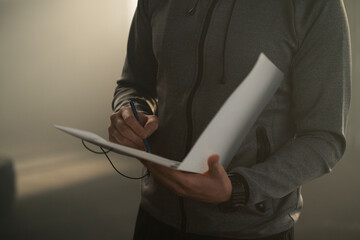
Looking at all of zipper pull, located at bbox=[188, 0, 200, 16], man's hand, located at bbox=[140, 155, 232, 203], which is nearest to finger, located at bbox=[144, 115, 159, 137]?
man's hand, located at bbox=[140, 155, 232, 203]

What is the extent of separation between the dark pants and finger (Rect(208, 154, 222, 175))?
0.25 meters

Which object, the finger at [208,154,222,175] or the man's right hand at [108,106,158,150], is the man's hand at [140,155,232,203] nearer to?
the finger at [208,154,222,175]

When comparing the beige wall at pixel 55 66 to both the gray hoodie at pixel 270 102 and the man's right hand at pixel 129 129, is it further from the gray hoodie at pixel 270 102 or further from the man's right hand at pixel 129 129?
the man's right hand at pixel 129 129

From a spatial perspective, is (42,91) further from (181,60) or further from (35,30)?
(181,60)

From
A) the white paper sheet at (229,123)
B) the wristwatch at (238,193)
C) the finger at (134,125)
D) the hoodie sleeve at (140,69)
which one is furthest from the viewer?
the hoodie sleeve at (140,69)

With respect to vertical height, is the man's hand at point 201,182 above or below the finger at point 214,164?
below

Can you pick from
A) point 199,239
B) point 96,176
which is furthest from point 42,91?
point 199,239

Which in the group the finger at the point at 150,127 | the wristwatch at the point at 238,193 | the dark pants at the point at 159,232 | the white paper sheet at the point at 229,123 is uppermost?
the white paper sheet at the point at 229,123

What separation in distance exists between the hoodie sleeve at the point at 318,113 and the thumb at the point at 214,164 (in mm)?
89

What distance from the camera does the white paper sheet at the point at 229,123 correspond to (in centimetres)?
48

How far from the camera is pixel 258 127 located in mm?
714

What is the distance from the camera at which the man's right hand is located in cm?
72

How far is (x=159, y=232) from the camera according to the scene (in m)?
0.81

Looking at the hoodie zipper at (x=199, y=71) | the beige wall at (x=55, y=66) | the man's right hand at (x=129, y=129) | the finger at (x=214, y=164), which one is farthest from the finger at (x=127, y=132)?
the beige wall at (x=55, y=66)
